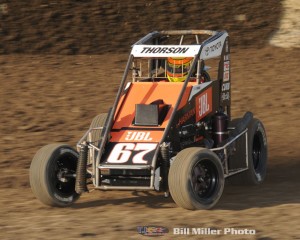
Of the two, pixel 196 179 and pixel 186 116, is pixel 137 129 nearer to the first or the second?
pixel 186 116

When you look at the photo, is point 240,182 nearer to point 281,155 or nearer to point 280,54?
point 281,155

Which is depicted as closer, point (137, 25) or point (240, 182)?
point (240, 182)

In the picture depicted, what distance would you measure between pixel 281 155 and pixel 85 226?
5173 mm

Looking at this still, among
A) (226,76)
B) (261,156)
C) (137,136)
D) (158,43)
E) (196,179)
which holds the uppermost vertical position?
(158,43)

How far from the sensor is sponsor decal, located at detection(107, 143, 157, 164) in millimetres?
9875

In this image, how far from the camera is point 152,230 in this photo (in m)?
8.65

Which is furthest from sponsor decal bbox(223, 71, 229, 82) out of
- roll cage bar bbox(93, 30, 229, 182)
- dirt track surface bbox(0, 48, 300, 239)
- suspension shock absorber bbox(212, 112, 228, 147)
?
dirt track surface bbox(0, 48, 300, 239)

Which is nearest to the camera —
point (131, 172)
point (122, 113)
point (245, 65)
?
point (131, 172)

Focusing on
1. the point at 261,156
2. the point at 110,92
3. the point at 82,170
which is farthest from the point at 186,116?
the point at 110,92

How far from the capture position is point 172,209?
9883 millimetres

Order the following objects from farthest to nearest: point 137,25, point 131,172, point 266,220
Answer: point 137,25 < point 131,172 < point 266,220

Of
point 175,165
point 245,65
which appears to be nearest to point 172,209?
point 175,165

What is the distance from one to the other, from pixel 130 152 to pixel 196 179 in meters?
0.83

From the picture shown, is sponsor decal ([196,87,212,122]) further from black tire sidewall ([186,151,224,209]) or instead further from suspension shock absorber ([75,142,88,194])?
suspension shock absorber ([75,142,88,194])
